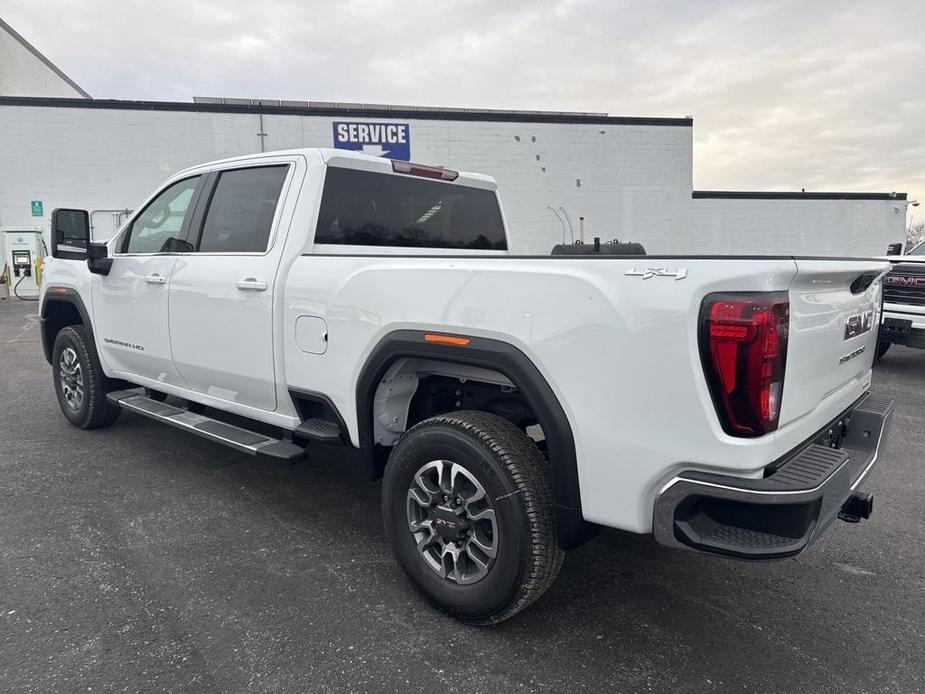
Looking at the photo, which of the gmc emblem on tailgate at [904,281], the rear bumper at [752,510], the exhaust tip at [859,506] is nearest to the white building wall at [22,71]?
the gmc emblem on tailgate at [904,281]

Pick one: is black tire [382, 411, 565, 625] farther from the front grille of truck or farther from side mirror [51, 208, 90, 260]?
the front grille of truck

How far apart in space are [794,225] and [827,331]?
87.8ft

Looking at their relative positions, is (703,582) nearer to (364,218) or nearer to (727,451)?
(727,451)

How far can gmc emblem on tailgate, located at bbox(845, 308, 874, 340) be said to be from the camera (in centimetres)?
259

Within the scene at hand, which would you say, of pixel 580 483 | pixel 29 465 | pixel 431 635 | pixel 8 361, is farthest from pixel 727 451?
pixel 8 361

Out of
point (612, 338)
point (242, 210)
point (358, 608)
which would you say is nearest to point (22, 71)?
point (242, 210)

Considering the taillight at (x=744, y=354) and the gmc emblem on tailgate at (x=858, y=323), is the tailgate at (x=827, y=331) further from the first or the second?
the taillight at (x=744, y=354)

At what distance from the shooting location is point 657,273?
81.7 inches

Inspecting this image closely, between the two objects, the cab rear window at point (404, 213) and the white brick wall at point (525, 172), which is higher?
the white brick wall at point (525, 172)

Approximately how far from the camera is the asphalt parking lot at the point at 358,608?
2.38m

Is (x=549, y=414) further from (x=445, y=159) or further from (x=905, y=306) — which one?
(x=445, y=159)

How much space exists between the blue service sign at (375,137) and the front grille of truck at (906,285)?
1637 centimetres

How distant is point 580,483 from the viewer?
2311mm

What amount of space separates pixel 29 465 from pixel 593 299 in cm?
442
